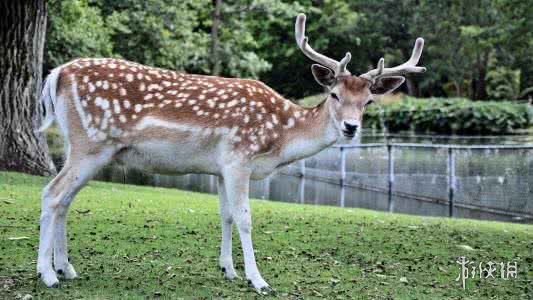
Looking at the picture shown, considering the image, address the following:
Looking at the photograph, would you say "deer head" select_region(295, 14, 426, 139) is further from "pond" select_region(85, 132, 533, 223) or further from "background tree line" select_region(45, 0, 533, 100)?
"background tree line" select_region(45, 0, 533, 100)

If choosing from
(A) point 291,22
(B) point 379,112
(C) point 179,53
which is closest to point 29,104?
(C) point 179,53

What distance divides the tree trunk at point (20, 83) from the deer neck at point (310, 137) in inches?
265

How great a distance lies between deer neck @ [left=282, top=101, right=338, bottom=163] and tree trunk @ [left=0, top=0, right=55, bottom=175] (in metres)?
6.73

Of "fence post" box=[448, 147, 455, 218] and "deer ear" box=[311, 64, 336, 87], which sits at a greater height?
"deer ear" box=[311, 64, 336, 87]

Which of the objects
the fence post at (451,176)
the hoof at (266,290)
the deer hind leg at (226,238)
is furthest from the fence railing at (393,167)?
the hoof at (266,290)

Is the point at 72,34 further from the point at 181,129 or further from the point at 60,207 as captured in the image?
the point at 60,207

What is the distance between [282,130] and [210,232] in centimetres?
235

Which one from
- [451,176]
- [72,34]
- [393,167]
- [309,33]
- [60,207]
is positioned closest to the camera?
[60,207]

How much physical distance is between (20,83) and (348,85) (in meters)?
7.37

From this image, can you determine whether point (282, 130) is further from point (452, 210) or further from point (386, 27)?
point (386, 27)

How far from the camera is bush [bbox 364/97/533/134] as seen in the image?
3209 cm

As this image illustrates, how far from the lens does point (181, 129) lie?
6.75 meters

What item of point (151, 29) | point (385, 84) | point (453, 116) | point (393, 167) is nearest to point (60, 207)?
point (385, 84)

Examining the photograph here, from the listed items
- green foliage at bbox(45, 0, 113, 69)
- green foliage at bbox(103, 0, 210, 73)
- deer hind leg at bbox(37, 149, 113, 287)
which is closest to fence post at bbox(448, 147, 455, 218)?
deer hind leg at bbox(37, 149, 113, 287)
